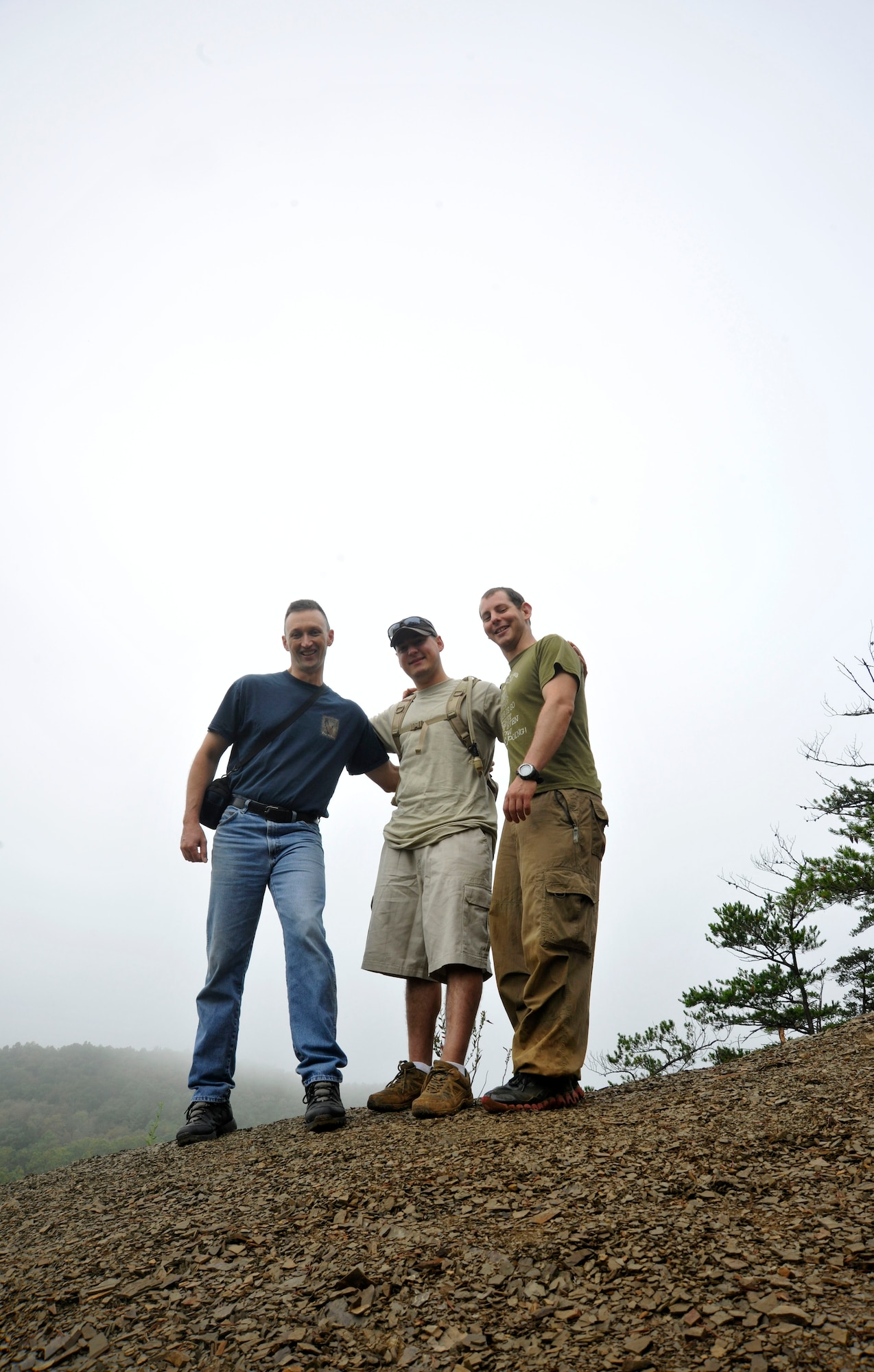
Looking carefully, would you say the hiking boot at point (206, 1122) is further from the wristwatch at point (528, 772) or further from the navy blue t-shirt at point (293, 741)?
the wristwatch at point (528, 772)

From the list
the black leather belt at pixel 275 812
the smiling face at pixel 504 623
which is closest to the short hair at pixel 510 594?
the smiling face at pixel 504 623

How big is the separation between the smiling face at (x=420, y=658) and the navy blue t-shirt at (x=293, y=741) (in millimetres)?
395

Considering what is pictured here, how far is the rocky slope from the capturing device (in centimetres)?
163

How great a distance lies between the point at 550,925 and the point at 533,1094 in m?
0.69

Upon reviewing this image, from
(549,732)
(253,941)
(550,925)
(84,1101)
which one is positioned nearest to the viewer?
(550,925)

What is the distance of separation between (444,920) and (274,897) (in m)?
0.94

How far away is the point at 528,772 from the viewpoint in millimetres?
3568

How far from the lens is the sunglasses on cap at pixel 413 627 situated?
4570 millimetres

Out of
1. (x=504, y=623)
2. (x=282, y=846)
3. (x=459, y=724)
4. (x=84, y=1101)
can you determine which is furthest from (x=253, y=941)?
(x=84, y=1101)

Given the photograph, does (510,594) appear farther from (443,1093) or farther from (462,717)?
(443,1093)

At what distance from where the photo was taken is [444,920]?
3844mm

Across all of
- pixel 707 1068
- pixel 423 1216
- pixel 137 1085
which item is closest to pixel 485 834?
pixel 707 1068

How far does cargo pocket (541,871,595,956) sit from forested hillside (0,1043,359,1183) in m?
3.03

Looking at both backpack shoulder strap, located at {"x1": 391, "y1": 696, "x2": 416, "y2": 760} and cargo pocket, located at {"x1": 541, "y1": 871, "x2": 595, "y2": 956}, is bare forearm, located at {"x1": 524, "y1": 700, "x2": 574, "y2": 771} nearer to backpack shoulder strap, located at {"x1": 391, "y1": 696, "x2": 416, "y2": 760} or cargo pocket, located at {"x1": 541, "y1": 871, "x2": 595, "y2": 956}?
cargo pocket, located at {"x1": 541, "y1": 871, "x2": 595, "y2": 956}
